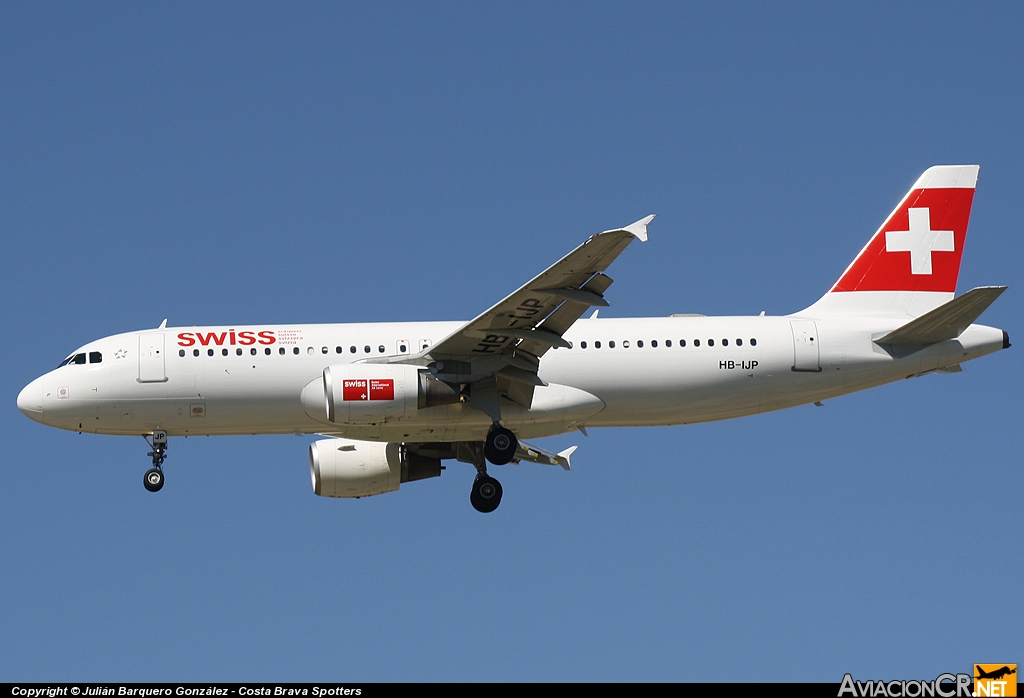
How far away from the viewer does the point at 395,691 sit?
78.3 feet

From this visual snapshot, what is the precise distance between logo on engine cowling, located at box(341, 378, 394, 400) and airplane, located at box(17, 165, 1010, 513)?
0.26m

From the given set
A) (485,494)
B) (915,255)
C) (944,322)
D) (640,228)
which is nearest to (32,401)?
(485,494)

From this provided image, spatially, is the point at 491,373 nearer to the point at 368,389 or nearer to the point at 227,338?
the point at 368,389

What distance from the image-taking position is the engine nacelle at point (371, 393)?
3033 cm

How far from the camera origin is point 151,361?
32500 millimetres

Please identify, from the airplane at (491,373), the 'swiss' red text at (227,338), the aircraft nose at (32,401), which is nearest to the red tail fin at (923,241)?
the airplane at (491,373)

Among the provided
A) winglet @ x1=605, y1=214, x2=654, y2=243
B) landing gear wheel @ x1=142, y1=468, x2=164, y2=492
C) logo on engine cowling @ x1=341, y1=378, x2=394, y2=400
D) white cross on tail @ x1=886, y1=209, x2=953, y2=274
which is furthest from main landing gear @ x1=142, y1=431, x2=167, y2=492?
white cross on tail @ x1=886, y1=209, x2=953, y2=274

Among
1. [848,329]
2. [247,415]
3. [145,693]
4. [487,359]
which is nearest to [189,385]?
[247,415]

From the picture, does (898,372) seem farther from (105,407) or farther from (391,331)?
(105,407)

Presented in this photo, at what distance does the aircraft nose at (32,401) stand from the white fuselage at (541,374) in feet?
0.10

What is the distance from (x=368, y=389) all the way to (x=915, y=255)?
13935mm

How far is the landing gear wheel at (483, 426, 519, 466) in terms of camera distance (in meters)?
→ 31.4

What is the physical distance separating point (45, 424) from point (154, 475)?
9.09ft

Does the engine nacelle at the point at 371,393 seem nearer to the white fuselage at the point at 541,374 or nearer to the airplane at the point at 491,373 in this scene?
the airplane at the point at 491,373
